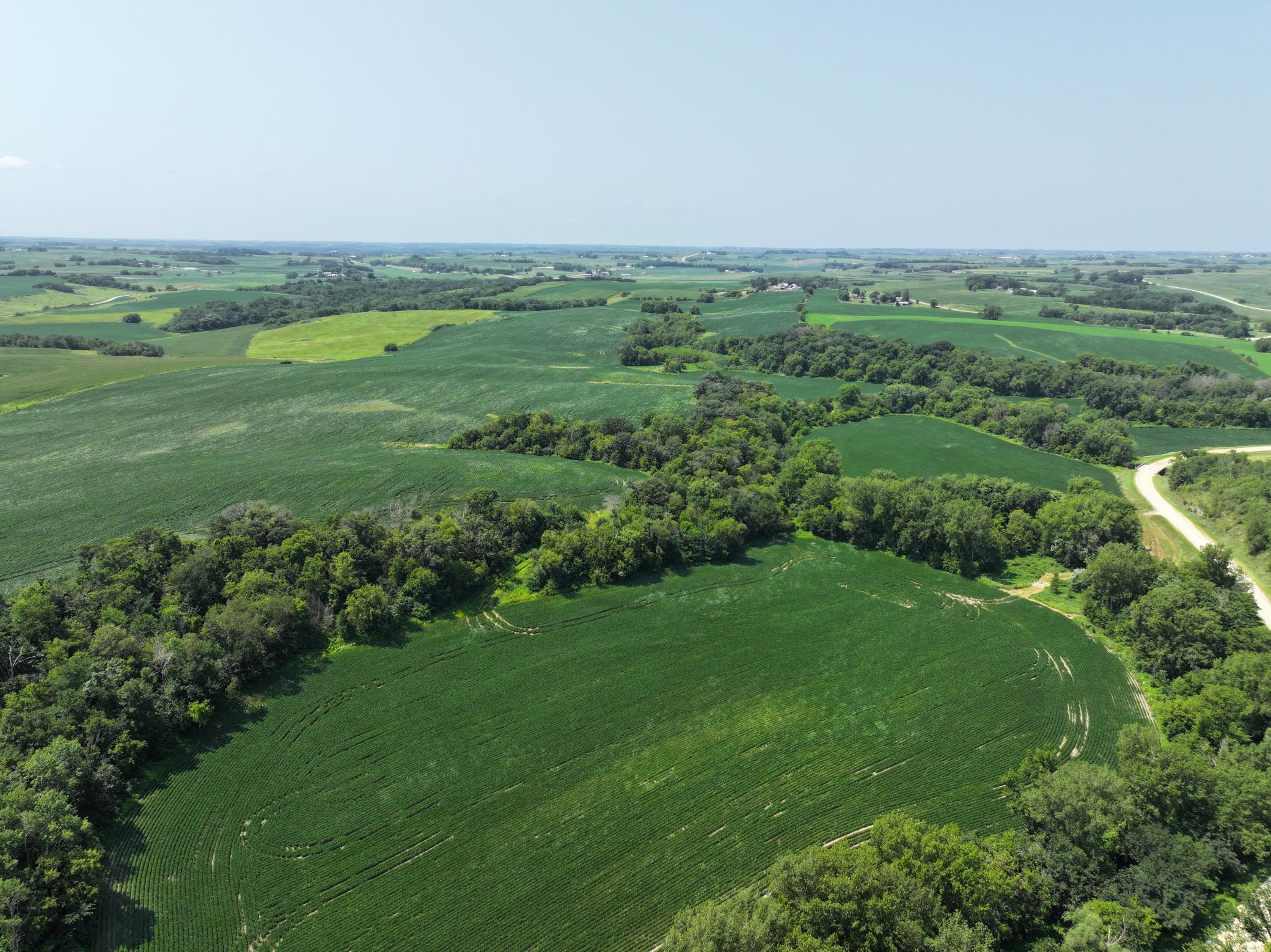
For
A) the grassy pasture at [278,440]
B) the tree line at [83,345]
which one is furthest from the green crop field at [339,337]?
the tree line at [83,345]

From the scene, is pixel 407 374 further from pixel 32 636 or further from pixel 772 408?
pixel 32 636

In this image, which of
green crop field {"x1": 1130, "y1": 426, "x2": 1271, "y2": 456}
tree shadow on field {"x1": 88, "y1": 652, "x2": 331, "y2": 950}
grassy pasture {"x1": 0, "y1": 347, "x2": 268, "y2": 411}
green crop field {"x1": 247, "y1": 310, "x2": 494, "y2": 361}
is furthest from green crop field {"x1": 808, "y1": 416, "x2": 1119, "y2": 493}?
green crop field {"x1": 247, "y1": 310, "x2": 494, "y2": 361}

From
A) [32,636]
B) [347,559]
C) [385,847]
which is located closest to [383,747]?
[385,847]

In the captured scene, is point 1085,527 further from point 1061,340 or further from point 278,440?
point 1061,340

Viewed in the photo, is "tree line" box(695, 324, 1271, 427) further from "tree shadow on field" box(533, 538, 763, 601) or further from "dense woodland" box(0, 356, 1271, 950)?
"tree shadow on field" box(533, 538, 763, 601)

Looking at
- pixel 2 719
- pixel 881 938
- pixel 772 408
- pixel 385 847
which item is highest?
pixel 772 408

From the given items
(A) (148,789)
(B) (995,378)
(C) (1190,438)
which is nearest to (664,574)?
(A) (148,789)

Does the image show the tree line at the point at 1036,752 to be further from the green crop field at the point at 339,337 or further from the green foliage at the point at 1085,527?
the green crop field at the point at 339,337
